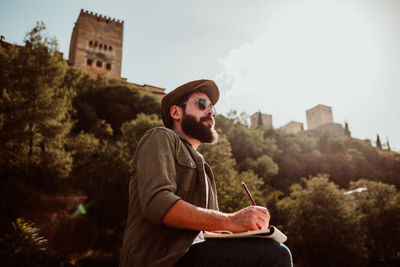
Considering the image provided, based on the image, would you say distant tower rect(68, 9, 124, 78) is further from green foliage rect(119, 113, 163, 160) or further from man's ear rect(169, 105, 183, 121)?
man's ear rect(169, 105, 183, 121)

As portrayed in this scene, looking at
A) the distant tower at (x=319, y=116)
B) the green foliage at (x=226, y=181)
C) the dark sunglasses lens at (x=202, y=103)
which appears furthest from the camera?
the distant tower at (x=319, y=116)

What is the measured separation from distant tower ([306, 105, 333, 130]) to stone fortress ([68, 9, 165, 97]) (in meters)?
44.3

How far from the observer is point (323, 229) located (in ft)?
82.4

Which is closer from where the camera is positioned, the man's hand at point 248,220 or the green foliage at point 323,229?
the man's hand at point 248,220

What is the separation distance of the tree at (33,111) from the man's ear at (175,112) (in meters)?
16.4

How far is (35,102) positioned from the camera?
685 inches

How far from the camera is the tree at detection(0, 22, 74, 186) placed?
15950mm

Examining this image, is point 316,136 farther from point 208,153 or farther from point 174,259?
point 174,259

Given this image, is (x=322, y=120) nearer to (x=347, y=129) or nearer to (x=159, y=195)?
(x=347, y=129)

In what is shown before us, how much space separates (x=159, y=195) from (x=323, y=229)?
89.6ft

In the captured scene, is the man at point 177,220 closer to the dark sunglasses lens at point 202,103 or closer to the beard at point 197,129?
the beard at point 197,129

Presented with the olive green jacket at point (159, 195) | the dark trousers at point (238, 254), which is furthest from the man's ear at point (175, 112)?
→ the dark trousers at point (238, 254)

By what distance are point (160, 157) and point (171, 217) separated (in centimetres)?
36

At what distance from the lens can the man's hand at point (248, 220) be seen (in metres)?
1.57
